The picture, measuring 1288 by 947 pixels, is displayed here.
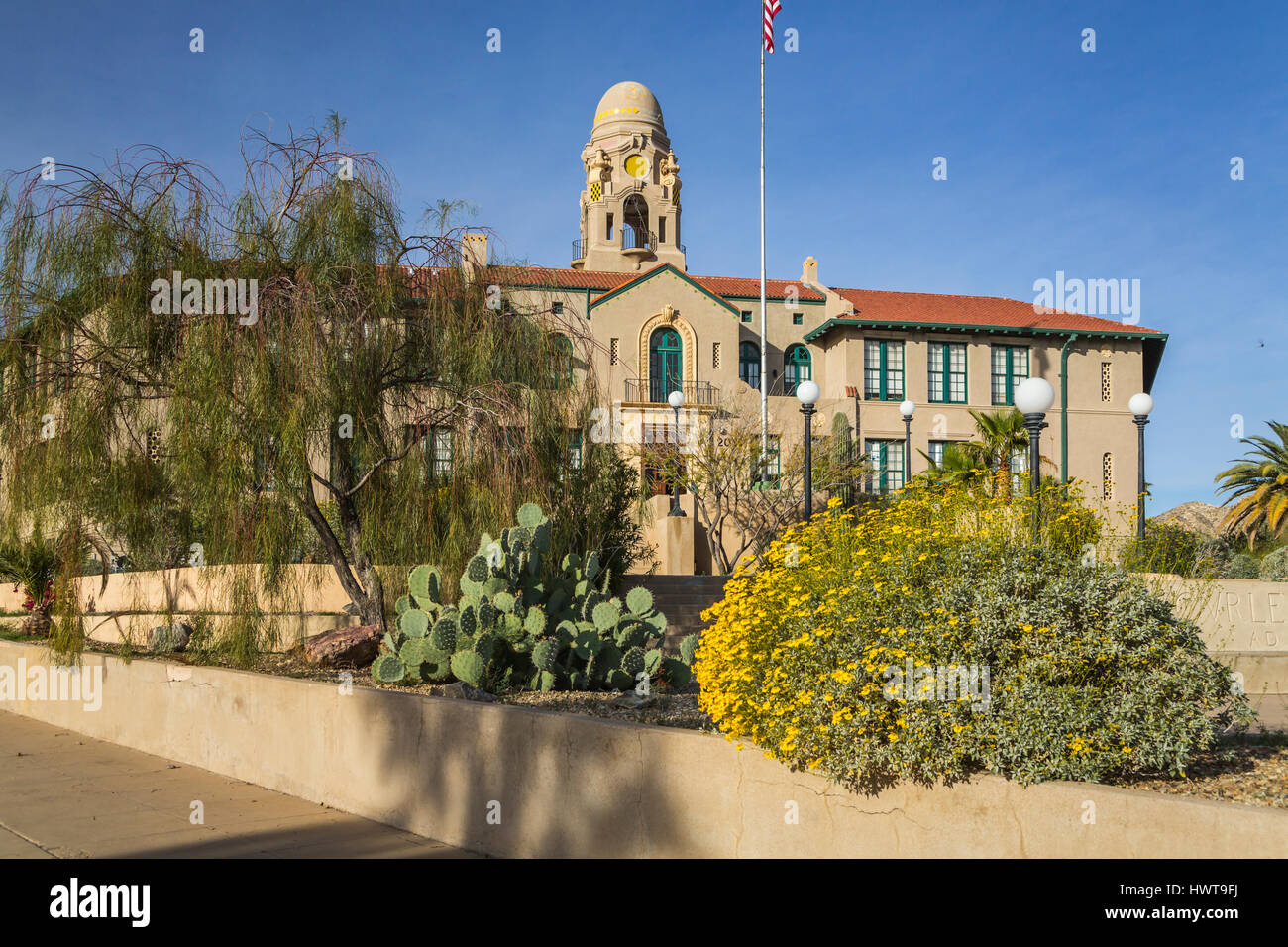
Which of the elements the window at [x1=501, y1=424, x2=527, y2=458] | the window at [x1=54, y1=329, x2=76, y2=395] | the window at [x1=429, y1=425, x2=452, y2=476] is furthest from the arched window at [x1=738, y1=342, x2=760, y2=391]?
the window at [x1=54, y1=329, x2=76, y2=395]

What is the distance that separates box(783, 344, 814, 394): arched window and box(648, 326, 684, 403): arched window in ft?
17.6

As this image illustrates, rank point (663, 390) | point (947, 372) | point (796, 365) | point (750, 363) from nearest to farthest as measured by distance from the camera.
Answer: point (663, 390), point (947, 372), point (796, 365), point (750, 363)

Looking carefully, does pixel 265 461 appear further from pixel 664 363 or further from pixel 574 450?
pixel 664 363

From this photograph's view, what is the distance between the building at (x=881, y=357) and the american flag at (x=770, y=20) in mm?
9864

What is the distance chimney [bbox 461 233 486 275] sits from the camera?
12273mm

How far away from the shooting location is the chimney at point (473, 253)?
12273 millimetres

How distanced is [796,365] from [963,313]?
22.8ft

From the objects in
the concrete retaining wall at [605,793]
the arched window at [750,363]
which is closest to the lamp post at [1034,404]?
the concrete retaining wall at [605,793]

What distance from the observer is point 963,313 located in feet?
137

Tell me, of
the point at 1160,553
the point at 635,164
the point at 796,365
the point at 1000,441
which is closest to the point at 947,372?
the point at 796,365

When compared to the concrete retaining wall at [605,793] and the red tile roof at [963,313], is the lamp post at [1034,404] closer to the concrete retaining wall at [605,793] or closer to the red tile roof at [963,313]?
the concrete retaining wall at [605,793]

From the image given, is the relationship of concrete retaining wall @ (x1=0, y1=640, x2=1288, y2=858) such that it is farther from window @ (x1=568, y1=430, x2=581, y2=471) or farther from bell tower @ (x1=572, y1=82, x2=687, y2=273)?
bell tower @ (x1=572, y1=82, x2=687, y2=273)
